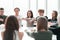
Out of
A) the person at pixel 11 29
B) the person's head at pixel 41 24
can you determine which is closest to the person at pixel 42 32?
the person's head at pixel 41 24

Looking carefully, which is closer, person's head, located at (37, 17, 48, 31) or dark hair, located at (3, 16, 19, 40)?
dark hair, located at (3, 16, 19, 40)

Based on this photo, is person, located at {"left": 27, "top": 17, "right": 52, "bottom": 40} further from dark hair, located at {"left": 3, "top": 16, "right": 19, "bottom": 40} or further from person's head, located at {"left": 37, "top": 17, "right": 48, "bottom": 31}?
dark hair, located at {"left": 3, "top": 16, "right": 19, "bottom": 40}

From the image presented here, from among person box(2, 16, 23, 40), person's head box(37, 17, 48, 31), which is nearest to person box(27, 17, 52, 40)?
person's head box(37, 17, 48, 31)

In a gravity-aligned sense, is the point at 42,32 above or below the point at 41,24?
below

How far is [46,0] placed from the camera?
5.07m

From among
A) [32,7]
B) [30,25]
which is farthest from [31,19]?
[32,7]

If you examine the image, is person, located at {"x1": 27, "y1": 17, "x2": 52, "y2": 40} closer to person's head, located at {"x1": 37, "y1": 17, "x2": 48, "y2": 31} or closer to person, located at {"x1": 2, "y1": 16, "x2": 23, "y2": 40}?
person's head, located at {"x1": 37, "y1": 17, "x2": 48, "y2": 31}

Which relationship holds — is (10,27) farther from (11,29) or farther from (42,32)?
(42,32)

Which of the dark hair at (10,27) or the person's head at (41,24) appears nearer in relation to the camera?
the dark hair at (10,27)

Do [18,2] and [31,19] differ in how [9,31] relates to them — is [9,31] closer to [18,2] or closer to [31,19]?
[31,19]

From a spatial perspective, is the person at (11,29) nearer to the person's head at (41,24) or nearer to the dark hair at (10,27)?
the dark hair at (10,27)

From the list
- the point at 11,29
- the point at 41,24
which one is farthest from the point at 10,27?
the point at 41,24

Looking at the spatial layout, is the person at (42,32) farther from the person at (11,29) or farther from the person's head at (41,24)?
the person at (11,29)

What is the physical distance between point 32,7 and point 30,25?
1436mm
